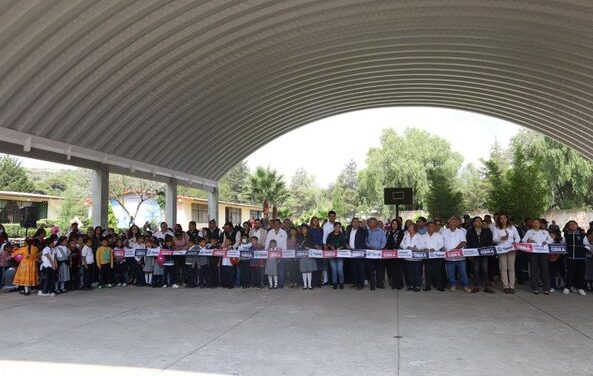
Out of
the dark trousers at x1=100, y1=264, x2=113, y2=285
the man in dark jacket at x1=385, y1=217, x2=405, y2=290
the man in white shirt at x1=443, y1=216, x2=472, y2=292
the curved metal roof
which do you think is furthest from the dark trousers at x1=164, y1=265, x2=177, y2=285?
the man in white shirt at x1=443, y1=216, x2=472, y2=292

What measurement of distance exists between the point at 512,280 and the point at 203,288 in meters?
6.77

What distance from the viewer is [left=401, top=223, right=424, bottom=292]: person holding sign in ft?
35.3

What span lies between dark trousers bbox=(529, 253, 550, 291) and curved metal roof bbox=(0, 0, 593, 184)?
20.5 feet

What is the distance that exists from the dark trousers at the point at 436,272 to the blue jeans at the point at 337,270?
184cm

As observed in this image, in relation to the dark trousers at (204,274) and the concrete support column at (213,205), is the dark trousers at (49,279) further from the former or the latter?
the concrete support column at (213,205)

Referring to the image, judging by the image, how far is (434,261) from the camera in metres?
10.8

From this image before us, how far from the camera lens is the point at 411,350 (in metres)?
5.81

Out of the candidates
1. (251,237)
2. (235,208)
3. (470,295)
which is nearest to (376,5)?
(251,237)

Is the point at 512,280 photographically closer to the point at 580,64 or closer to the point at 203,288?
the point at 203,288

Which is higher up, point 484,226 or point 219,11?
point 219,11

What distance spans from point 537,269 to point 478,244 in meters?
1.25

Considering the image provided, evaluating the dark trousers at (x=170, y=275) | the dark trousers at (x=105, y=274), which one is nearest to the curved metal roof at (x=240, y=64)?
the dark trousers at (x=105, y=274)

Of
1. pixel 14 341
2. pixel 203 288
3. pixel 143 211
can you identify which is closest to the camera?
pixel 14 341

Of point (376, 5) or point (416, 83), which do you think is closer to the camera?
point (376, 5)
